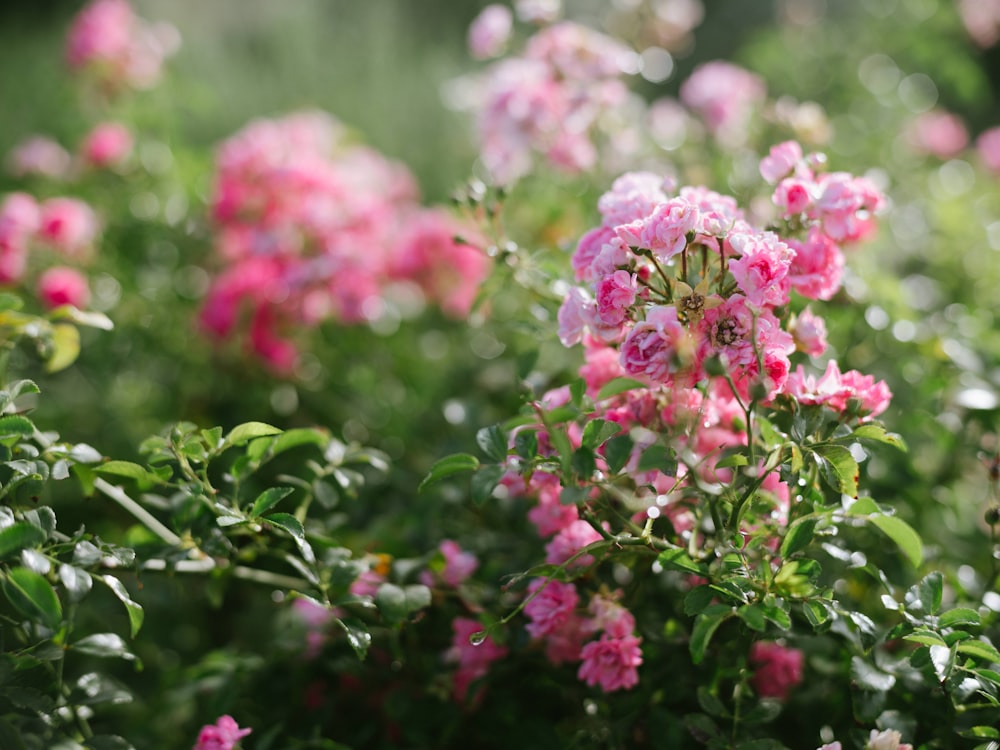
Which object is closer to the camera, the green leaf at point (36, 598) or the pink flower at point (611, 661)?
the green leaf at point (36, 598)

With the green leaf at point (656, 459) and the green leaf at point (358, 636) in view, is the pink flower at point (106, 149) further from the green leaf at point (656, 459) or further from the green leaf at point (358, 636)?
the green leaf at point (656, 459)

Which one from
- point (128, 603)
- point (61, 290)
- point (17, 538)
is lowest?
point (61, 290)

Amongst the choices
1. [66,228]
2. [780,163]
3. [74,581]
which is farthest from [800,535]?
[66,228]

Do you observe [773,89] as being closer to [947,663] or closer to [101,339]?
[101,339]

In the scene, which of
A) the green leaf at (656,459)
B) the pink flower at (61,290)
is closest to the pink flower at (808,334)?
the green leaf at (656,459)

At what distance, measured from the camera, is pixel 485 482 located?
2.67 ft

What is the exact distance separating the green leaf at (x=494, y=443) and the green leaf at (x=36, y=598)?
380mm

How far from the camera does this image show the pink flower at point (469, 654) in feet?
3.29

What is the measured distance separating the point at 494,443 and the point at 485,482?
49mm

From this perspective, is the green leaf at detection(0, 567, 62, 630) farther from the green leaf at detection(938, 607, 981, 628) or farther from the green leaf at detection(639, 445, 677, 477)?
the green leaf at detection(938, 607, 981, 628)

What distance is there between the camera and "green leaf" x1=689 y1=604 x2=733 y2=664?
0.77 m

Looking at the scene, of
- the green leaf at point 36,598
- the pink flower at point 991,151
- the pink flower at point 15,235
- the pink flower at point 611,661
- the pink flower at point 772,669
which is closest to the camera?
the green leaf at point 36,598

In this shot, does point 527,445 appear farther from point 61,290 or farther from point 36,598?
point 61,290

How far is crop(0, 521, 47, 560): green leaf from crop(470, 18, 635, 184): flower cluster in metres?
1.00
